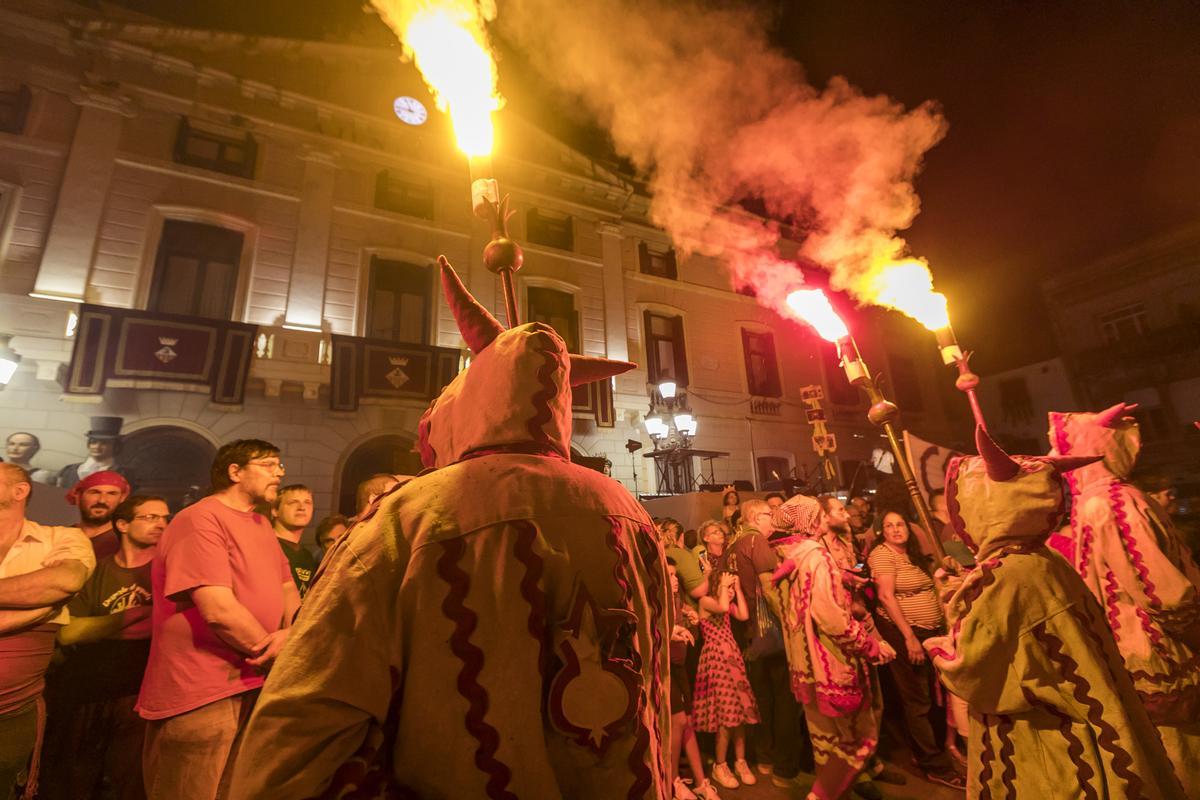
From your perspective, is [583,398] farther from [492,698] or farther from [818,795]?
[492,698]

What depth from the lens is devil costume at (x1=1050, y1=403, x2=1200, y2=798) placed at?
10.1ft

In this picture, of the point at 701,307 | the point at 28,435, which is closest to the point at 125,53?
the point at 28,435

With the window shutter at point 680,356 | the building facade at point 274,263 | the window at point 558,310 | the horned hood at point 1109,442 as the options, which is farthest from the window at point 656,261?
the horned hood at point 1109,442

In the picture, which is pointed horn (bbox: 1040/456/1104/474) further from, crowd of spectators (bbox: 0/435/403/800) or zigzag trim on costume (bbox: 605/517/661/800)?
crowd of spectators (bbox: 0/435/403/800)

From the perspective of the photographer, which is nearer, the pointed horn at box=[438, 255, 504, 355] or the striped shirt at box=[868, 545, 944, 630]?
the pointed horn at box=[438, 255, 504, 355]

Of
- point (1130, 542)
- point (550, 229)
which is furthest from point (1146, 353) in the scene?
point (1130, 542)

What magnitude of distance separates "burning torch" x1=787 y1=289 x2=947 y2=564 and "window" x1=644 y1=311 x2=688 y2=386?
1213 centimetres

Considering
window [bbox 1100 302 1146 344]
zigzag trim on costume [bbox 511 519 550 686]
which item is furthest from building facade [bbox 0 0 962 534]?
window [bbox 1100 302 1146 344]

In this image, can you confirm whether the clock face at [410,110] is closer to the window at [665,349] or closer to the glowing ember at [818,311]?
the window at [665,349]

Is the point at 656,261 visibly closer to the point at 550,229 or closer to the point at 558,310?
the point at 550,229

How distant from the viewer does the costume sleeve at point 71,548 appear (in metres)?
2.86

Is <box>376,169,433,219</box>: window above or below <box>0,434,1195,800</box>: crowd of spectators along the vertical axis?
above

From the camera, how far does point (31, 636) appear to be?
2.75 meters

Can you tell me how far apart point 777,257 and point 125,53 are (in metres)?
19.1
